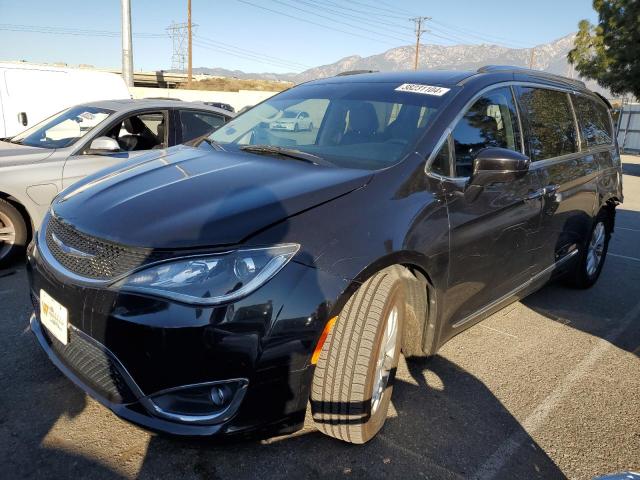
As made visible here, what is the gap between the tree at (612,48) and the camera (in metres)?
21.6

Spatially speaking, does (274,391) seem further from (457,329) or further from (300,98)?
(300,98)

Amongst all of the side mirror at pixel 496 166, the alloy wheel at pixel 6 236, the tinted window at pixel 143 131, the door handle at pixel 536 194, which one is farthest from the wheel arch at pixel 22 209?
the door handle at pixel 536 194

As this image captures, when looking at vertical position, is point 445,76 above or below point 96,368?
above

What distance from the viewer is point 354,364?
7.13 ft

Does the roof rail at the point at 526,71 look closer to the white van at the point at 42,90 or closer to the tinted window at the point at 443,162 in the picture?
the tinted window at the point at 443,162

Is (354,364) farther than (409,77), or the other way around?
(409,77)

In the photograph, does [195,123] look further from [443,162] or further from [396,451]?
[396,451]

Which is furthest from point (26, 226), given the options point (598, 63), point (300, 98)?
point (598, 63)

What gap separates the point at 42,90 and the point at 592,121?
8893mm

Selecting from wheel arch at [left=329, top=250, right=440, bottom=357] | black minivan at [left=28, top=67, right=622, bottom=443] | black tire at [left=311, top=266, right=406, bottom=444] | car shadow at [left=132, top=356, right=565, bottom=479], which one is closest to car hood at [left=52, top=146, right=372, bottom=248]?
black minivan at [left=28, top=67, right=622, bottom=443]

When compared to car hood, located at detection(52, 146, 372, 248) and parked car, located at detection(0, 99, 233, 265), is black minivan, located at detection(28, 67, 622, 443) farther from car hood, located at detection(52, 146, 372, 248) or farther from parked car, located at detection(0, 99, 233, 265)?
parked car, located at detection(0, 99, 233, 265)

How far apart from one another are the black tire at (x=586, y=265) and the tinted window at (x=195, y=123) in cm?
395

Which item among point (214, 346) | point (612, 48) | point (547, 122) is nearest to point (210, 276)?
point (214, 346)

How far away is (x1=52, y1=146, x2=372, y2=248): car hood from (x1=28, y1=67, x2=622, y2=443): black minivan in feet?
0.04
